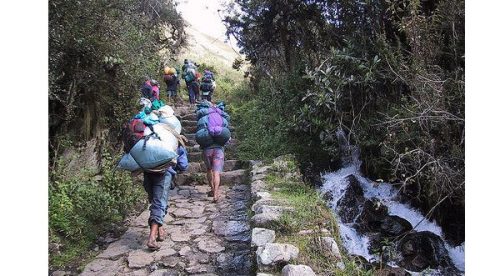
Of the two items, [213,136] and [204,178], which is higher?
[213,136]

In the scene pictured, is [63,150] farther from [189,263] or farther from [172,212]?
[189,263]

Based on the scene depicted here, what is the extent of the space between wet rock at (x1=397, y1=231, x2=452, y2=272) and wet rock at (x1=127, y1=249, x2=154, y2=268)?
129 inches

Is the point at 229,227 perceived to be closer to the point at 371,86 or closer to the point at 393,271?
the point at 393,271

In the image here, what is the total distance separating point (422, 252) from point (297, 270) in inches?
115

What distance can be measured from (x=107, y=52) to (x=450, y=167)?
17.2 feet

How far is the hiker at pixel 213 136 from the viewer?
630cm

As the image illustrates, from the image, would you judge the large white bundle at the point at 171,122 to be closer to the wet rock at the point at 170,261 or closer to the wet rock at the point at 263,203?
the wet rock at the point at 263,203

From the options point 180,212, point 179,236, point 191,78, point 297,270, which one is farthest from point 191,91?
point 297,270

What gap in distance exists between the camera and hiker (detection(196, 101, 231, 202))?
248 inches

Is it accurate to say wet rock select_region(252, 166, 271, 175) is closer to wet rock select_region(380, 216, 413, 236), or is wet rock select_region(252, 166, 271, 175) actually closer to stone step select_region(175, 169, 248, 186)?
stone step select_region(175, 169, 248, 186)

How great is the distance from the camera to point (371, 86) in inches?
272

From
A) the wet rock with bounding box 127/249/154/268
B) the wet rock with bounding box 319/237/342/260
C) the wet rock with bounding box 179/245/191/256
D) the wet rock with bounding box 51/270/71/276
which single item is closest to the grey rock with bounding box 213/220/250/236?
the wet rock with bounding box 179/245/191/256

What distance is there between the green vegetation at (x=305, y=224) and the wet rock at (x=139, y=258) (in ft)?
4.84

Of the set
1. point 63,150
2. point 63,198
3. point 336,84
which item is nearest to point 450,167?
point 336,84
